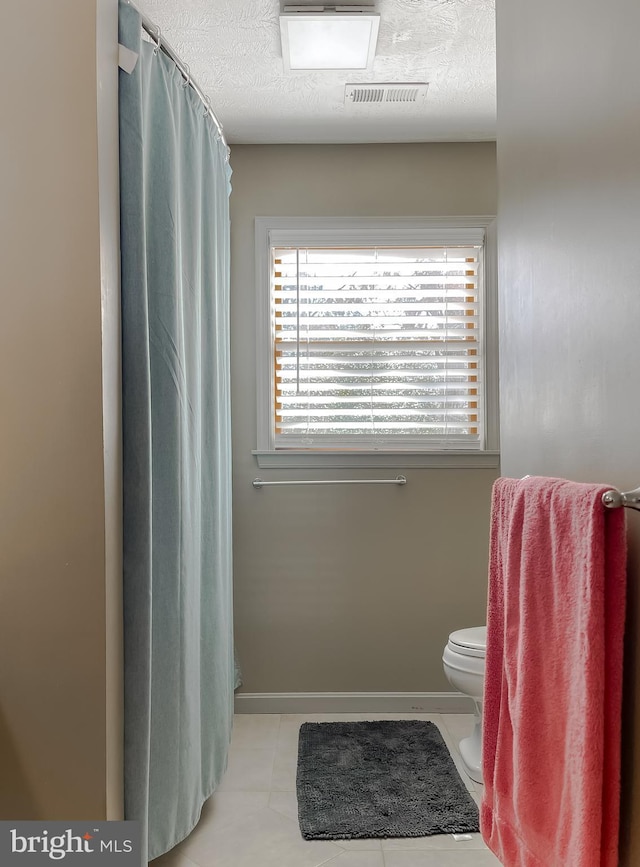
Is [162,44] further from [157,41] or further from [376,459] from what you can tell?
[376,459]

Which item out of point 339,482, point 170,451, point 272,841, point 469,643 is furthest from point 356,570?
point 170,451

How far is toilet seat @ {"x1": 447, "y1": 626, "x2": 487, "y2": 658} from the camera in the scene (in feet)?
8.08

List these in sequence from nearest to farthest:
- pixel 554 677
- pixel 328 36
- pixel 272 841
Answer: pixel 554 677 < pixel 272 841 < pixel 328 36

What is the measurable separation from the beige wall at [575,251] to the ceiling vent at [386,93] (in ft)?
4.27

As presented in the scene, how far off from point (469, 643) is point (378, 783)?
599 millimetres

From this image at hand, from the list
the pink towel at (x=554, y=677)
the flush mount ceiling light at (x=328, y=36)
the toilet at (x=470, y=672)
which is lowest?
the toilet at (x=470, y=672)

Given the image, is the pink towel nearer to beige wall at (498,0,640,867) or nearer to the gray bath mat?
beige wall at (498,0,640,867)

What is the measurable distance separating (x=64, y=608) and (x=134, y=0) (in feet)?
6.23

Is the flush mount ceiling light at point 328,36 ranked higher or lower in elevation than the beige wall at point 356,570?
higher

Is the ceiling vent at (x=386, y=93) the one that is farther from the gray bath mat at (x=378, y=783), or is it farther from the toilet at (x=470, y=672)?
the gray bath mat at (x=378, y=783)

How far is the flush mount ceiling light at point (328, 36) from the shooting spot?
2176 mm

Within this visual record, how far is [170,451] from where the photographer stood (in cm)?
187

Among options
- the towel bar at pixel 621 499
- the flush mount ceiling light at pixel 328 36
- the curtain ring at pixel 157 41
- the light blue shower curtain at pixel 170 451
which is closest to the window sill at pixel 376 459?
the light blue shower curtain at pixel 170 451

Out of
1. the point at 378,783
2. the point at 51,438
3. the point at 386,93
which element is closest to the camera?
the point at 51,438
